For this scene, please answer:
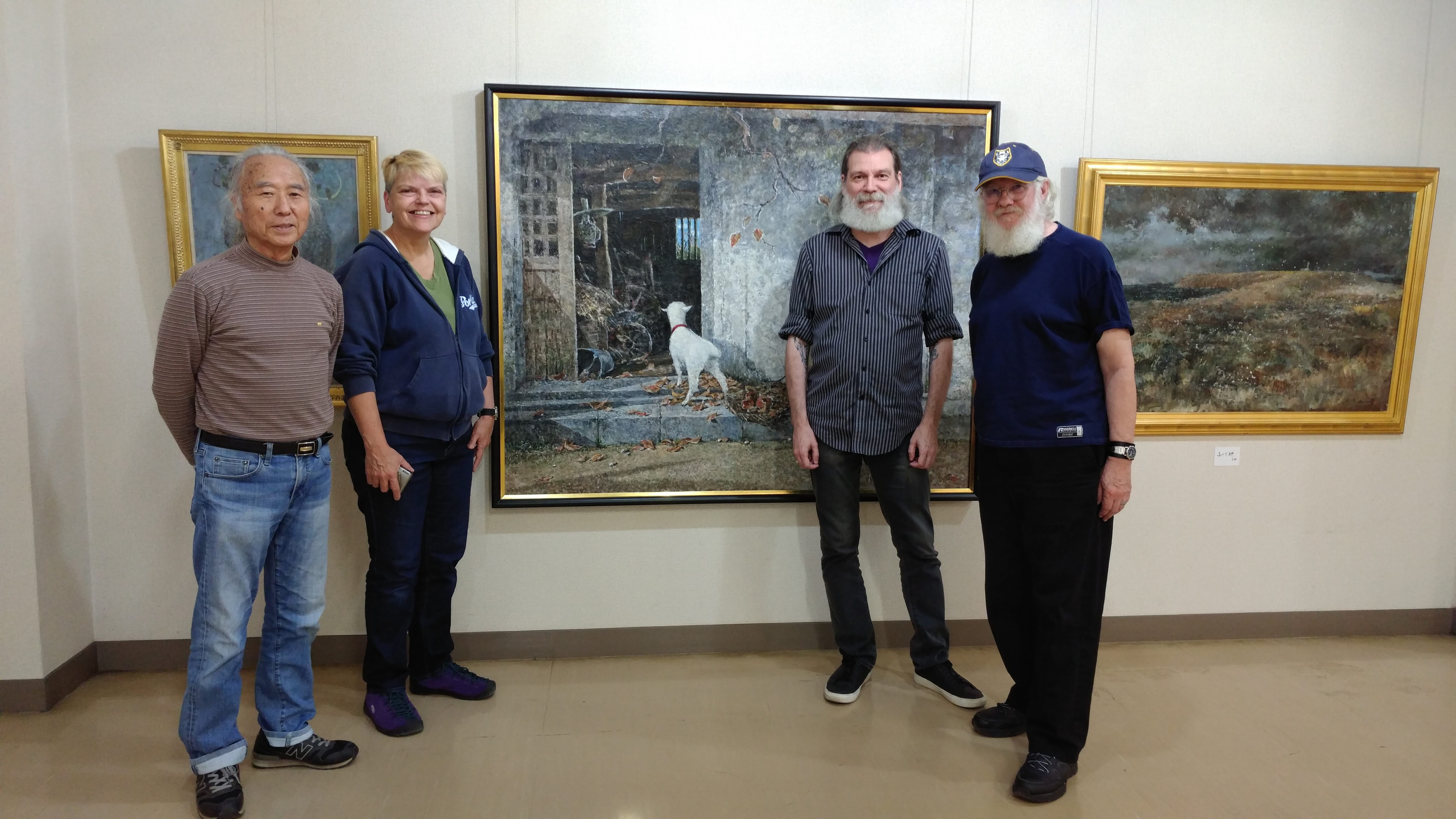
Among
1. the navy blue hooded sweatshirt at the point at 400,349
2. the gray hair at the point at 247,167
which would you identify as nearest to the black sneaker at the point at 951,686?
the navy blue hooded sweatshirt at the point at 400,349

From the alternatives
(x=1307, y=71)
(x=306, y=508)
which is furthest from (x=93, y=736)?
(x=1307, y=71)

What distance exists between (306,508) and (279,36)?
1.78 metres

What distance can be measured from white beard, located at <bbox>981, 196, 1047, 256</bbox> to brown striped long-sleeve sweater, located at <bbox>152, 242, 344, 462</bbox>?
205 centimetres

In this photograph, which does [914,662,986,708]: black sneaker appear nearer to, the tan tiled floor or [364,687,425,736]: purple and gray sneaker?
the tan tiled floor

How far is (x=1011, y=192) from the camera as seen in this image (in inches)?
95.3

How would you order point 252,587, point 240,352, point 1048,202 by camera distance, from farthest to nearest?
point 1048,202, point 252,587, point 240,352

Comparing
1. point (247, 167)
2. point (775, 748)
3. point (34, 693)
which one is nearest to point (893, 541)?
point (775, 748)

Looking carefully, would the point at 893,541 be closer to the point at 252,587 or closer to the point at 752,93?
the point at 752,93

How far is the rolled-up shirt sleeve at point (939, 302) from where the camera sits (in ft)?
9.63

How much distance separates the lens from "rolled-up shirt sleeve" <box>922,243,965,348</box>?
9.63 feet

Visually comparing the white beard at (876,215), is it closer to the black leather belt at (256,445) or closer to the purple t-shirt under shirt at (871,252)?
the purple t-shirt under shirt at (871,252)

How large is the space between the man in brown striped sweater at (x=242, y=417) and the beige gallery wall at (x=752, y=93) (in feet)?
2.64

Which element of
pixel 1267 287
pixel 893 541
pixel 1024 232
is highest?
pixel 1024 232

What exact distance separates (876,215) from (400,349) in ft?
5.57
